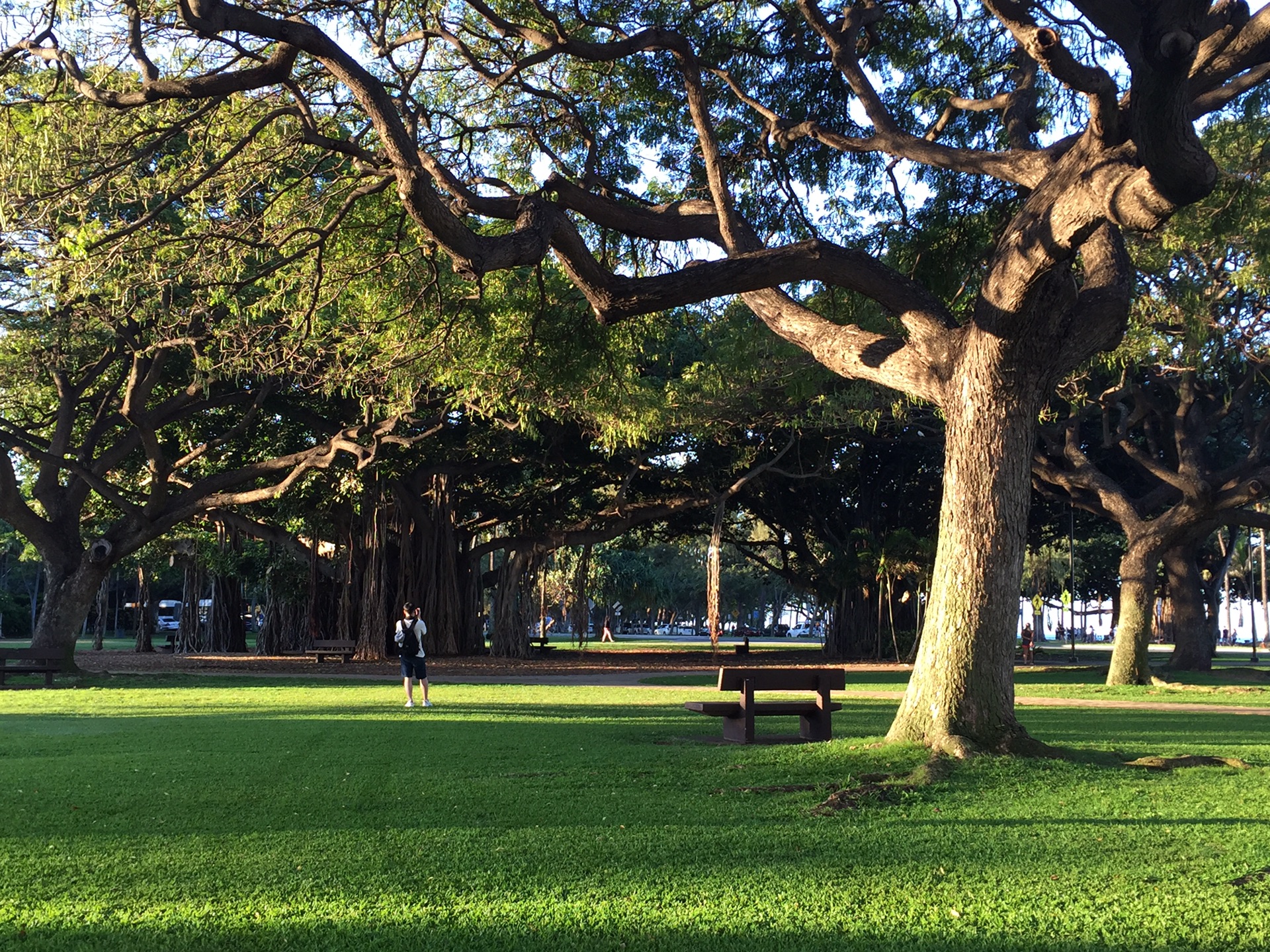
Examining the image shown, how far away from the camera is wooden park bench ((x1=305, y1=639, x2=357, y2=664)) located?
93.4ft

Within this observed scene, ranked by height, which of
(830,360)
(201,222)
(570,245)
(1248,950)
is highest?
(201,222)

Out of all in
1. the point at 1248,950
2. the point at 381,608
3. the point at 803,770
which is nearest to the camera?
the point at 1248,950

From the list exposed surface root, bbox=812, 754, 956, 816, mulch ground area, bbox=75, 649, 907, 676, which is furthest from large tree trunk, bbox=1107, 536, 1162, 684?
exposed surface root, bbox=812, 754, 956, 816

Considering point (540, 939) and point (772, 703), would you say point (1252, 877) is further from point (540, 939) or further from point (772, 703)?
point (772, 703)

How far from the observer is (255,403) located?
22.9m

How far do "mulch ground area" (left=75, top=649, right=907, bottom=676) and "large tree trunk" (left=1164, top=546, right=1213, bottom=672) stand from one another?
269 inches

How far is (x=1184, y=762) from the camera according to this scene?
9.06 m

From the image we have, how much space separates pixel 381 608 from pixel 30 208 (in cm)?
2050

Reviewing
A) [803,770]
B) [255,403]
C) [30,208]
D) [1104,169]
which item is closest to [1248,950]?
[803,770]

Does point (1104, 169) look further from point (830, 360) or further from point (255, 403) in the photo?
point (255, 403)

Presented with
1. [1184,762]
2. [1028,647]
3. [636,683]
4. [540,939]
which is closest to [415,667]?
[636,683]

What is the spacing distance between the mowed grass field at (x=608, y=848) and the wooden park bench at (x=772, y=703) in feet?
1.40

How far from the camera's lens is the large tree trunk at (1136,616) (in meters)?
→ 20.7

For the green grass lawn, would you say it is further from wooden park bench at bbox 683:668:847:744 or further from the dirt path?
wooden park bench at bbox 683:668:847:744
